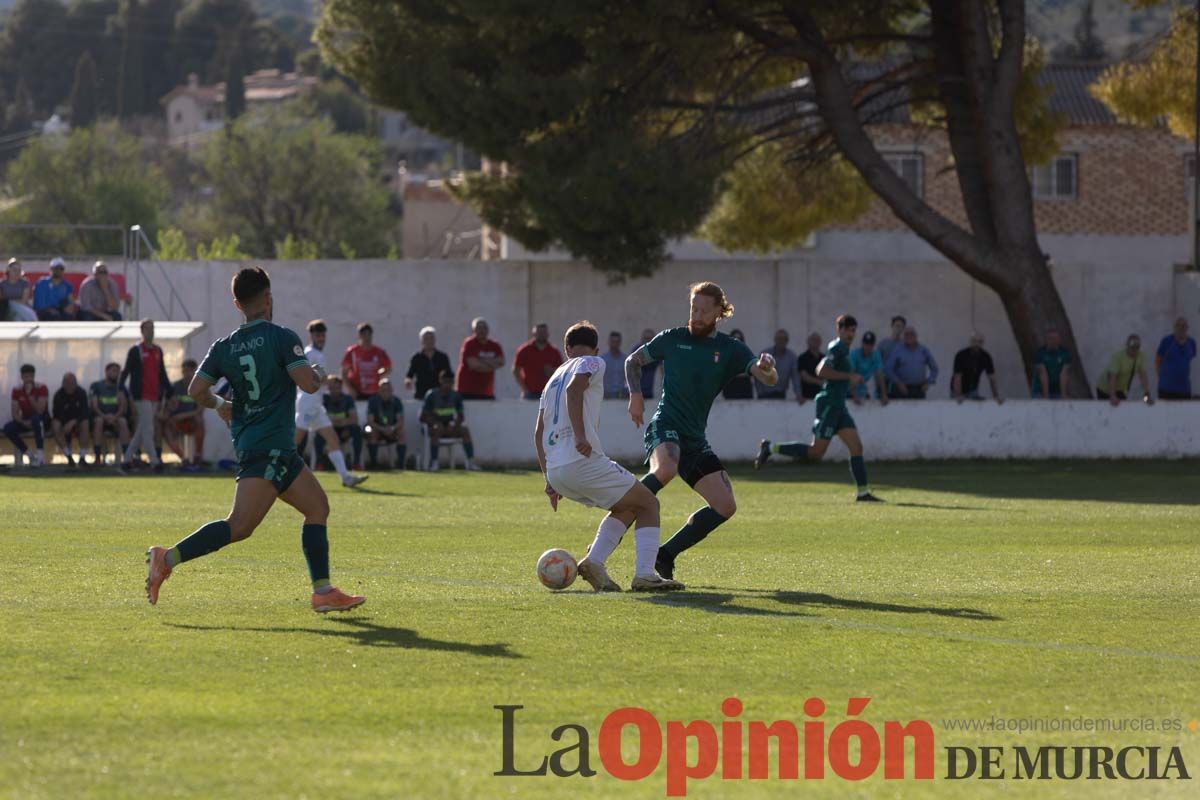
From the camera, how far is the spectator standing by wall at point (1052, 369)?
1095 inches

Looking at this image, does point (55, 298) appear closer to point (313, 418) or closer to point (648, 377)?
point (313, 418)

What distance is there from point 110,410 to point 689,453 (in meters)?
15.9

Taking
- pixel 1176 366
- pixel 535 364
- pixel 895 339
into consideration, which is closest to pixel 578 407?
pixel 535 364

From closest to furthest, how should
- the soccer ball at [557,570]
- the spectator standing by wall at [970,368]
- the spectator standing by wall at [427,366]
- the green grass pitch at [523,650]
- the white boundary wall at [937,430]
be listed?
1. the green grass pitch at [523,650]
2. the soccer ball at [557,570]
3. the spectator standing by wall at [427,366]
4. the white boundary wall at [937,430]
5. the spectator standing by wall at [970,368]

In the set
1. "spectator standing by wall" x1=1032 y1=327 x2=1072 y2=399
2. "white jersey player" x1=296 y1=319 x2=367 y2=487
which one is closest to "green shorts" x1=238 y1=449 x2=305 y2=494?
"white jersey player" x1=296 y1=319 x2=367 y2=487

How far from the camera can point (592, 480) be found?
10656mm

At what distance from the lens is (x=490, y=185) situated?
31.1 m

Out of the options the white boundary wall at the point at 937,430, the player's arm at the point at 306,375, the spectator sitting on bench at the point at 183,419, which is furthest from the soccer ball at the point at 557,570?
the spectator sitting on bench at the point at 183,419

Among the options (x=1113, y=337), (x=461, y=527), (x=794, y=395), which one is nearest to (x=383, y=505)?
(x=461, y=527)

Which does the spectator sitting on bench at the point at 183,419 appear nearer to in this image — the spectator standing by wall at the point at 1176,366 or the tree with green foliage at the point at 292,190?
the spectator standing by wall at the point at 1176,366

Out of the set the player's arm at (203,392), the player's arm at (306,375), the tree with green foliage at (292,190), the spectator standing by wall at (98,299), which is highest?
the tree with green foliage at (292,190)

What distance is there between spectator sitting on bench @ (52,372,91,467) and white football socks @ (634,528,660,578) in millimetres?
16335

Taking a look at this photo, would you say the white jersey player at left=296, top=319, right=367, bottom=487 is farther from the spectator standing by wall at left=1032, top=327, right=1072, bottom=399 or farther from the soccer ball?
the spectator standing by wall at left=1032, top=327, right=1072, bottom=399

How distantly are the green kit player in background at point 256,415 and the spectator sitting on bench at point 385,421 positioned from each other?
15.3 m
